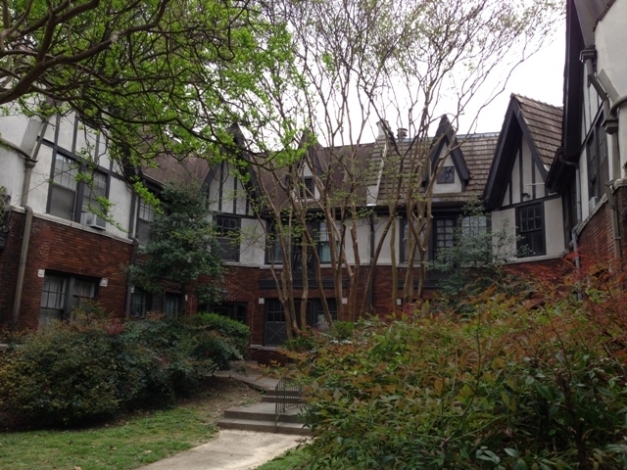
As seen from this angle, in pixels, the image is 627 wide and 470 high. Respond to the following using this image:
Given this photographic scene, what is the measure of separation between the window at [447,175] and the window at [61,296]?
1199cm

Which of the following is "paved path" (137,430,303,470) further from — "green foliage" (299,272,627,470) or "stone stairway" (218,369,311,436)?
"green foliage" (299,272,627,470)

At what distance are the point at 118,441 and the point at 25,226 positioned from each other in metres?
7.03

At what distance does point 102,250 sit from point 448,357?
1538 centimetres

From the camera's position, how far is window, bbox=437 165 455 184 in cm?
2112

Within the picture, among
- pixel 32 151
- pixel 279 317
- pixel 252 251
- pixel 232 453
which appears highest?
pixel 32 151

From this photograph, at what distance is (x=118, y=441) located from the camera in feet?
32.6

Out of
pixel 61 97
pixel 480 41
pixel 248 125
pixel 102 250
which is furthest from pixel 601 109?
pixel 102 250

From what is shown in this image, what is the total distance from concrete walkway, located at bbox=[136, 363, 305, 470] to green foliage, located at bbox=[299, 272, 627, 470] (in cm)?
400

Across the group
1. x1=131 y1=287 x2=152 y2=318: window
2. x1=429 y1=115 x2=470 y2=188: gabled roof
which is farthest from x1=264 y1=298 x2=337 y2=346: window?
x1=429 y1=115 x2=470 y2=188: gabled roof

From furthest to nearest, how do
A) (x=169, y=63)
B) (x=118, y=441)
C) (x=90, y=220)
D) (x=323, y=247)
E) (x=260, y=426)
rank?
1. (x=323, y=247)
2. (x=90, y=220)
3. (x=260, y=426)
4. (x=118, y=441)
5. (x=169, y=63)

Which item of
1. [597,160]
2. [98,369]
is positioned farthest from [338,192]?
[98,369]

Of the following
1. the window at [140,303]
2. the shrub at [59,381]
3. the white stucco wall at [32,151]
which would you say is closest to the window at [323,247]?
the window at [140,303]

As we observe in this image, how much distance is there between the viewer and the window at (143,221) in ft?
63.9

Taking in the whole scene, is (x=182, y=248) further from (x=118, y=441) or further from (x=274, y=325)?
(x=118, y=441)
